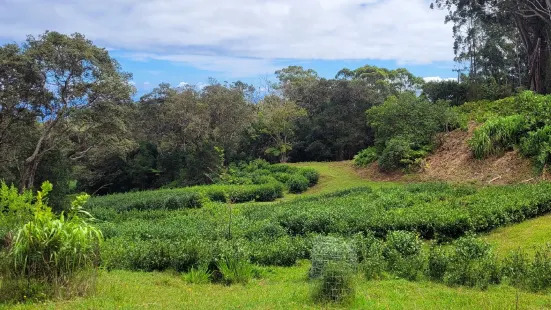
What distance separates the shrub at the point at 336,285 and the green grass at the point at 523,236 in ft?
14.6

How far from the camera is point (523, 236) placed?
9.37 meters

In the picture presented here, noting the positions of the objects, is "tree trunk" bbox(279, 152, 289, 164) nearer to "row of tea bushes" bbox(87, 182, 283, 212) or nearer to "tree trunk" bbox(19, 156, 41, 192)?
"row of tea bushes" bbox(87, 182, 283, 212)

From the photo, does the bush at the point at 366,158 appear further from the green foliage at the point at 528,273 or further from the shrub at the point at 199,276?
the shrub at the point at 199,276

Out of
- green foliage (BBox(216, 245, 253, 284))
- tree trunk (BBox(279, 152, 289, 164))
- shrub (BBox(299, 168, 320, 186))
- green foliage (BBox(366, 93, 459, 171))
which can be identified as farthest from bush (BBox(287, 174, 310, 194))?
green foliage (BBox(216, 245, 253, 284))

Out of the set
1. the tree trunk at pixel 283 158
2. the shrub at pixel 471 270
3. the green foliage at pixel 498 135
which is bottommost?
the tree trunk at pixel 283 158

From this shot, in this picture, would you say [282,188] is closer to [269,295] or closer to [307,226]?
[307,226]

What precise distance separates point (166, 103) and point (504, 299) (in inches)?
1247

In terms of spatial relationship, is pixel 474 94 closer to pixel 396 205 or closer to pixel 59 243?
pixel 396 205

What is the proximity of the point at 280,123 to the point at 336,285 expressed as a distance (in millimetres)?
29881

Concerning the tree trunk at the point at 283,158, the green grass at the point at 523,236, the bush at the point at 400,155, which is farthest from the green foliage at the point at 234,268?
the tree trunk at the point at 283,158

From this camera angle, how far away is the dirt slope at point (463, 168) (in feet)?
51.8

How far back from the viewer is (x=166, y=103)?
113 feet

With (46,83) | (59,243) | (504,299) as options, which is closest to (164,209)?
(46,83)

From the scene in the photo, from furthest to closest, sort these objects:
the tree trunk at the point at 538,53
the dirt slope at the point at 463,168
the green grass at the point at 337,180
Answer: the tree trunk at the point at 538,53 < the green grass at the point at 337,180 < the dirt slope at the point at 463,168
